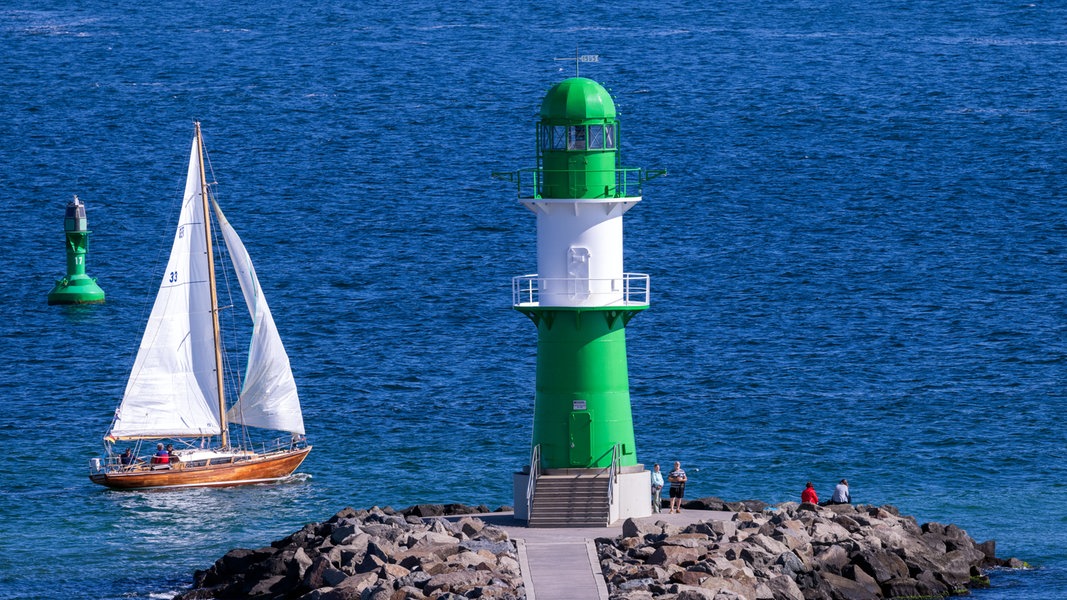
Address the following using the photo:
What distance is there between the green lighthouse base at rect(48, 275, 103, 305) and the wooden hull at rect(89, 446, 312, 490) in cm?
2876

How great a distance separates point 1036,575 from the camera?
46219 millimetres

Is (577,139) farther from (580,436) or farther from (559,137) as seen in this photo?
(580,436)

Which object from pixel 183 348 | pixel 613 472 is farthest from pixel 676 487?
pixel 183 348

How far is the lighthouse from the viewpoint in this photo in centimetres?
4297

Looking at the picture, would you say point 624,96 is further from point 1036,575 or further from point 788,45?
point 1036,575

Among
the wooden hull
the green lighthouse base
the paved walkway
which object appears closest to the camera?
the paved walkway

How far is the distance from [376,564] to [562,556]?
337 cm

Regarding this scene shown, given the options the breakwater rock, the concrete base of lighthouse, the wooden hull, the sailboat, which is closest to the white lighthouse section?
the concrete base of lighthouse

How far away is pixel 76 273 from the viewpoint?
299 ft

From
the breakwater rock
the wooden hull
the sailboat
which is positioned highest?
the sailboat

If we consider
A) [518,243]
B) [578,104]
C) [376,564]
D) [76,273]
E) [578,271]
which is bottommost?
[376,564]

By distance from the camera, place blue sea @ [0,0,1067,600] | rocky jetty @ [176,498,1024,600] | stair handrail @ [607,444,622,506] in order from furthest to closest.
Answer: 1. blue sea @ [0,0,1067,600]
2. stair handrail @ [607,444,622,506]
3. rocky jetty @ [176,498,1024,600]

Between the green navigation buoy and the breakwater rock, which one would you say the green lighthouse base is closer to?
the green navigation buoy

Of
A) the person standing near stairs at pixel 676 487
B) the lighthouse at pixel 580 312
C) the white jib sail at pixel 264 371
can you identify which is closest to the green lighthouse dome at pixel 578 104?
the lighthouse at pixel 580 312
